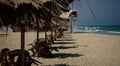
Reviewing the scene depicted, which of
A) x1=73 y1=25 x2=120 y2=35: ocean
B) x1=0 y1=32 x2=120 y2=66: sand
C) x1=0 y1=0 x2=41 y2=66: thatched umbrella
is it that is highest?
x1=73 y1=25 x2=120 y2=35: ocean

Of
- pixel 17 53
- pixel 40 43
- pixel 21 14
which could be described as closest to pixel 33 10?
pixel 21 14

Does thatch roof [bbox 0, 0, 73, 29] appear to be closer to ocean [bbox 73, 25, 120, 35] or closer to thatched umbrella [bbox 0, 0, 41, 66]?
thatched umbrella [bbox 0, 0, 41, 66]

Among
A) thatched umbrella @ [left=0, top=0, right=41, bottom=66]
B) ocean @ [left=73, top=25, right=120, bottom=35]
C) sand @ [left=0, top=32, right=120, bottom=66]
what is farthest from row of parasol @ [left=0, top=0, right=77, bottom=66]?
ocean @ [left=73, top=25, right=120, bottom=35]

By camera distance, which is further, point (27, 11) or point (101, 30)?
point (101, 30)

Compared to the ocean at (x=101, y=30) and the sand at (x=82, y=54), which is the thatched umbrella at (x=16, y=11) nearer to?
the sand at (x=82, y=54)

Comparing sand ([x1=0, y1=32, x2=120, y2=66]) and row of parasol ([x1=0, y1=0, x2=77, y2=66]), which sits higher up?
row of parasol ([x1=0, y1=0, x2=77, y2=66])

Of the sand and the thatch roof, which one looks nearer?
the thatch roof

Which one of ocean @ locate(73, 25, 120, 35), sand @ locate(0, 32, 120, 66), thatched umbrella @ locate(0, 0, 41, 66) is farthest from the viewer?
ocean @ locate(73, 25, 120, 35)

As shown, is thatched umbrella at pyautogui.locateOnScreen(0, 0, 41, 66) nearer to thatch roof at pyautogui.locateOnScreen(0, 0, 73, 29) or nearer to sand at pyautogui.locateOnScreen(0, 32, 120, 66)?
thatch roof at pyautogui.locateOnScreen(0, 0, 73, 29)

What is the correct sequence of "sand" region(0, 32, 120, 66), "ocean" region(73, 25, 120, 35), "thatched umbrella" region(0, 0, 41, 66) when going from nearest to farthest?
"thatched umbrella" region(0, 0, 41, 66) → "sand" region(0, 32, 120, 66) → "ocean" region(73, 25, 120, 35)

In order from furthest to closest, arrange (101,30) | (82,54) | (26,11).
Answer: (101,30) < (82,54) < (26,11)

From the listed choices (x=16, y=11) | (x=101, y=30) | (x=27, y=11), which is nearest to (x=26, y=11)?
(x=27, y=11)

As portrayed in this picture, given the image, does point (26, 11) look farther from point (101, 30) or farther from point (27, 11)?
point (101, 30)

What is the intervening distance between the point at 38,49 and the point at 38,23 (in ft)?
15.8
